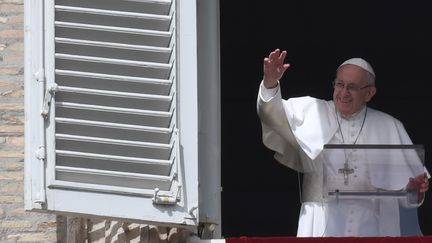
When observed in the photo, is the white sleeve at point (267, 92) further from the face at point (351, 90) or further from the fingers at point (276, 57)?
the face at point (351, 90)

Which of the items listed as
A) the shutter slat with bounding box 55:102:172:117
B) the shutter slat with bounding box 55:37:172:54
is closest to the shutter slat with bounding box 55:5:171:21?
the shutter slat with bounding box 55:37:172:54

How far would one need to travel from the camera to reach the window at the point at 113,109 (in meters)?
8.15

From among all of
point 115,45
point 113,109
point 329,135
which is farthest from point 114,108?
point 329,135

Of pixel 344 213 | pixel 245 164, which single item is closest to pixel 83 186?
pixel 344 213

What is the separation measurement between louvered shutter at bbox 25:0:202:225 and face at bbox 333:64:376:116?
111 centimetres

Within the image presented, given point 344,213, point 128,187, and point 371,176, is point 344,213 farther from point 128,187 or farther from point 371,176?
point 128,187

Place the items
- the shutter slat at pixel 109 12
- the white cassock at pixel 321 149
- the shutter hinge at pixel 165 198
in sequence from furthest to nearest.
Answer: the white cassock at pixel 321 149, the shutter slat at pixel 109 12, the shutter hinge at pixel 165 198

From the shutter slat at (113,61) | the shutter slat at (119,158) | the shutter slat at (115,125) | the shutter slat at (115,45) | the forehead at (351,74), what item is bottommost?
the shutter slat at (119,158)

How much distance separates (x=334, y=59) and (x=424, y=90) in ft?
1.70

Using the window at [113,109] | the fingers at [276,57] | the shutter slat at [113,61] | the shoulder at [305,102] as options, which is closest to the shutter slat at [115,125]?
the window at [113,109]

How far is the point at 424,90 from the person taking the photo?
11.3 m

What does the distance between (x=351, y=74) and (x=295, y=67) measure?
1994 millimetres

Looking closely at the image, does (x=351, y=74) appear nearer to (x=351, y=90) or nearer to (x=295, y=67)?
(x=351, y=90)

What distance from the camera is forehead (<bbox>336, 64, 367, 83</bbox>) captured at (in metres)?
9.31
